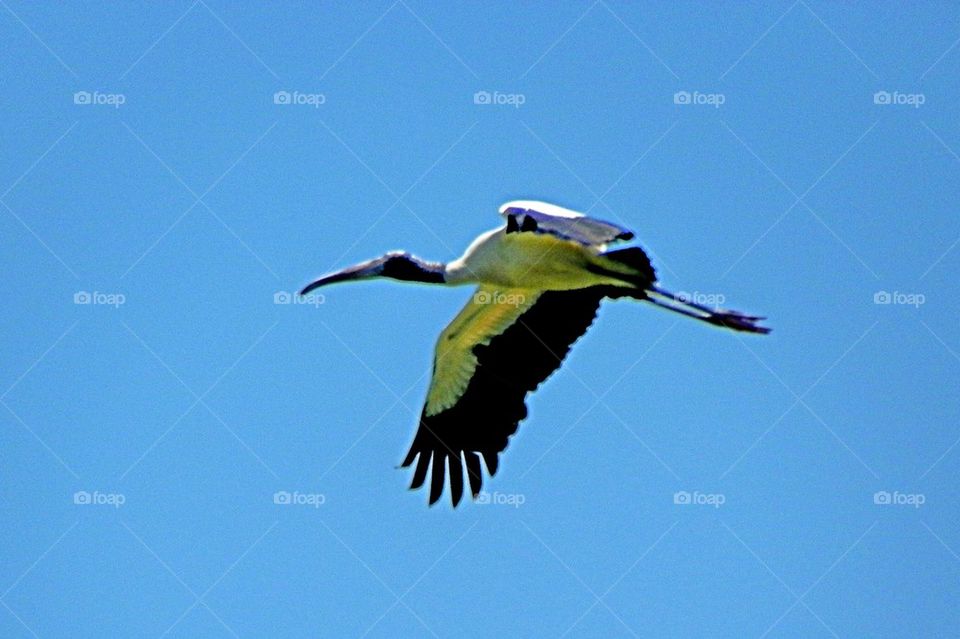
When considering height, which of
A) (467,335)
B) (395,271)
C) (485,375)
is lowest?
(485,375)

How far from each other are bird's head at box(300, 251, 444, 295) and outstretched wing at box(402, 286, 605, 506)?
46 centimetres

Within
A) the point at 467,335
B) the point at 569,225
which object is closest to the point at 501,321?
the point at 467,335

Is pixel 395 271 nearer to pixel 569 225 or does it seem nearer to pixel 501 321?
pixel 501 321

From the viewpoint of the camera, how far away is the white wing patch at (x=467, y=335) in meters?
13.6

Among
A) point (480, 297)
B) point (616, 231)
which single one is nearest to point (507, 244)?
point (480, 297)

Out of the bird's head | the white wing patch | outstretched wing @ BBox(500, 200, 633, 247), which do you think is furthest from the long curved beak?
outstretched wing @ BBox(500, 200, 633, 247)

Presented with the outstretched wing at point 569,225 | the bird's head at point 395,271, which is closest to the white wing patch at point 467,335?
the bird's head at point 395,271

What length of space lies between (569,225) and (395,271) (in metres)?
2.57

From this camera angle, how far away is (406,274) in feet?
44.2

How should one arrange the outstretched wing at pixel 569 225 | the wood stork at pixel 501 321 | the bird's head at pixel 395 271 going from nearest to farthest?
1. the outstretched wing at pixel 569 225
2. the wood stork at pixel 501 321
3. the bird's head at pixel 395 271

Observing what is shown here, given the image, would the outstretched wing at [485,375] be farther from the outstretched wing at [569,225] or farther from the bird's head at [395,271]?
the outstretched wing at [569,225]

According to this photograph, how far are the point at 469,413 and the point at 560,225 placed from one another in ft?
10.4

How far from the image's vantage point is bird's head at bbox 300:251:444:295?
13.4 metres

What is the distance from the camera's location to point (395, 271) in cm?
1347
